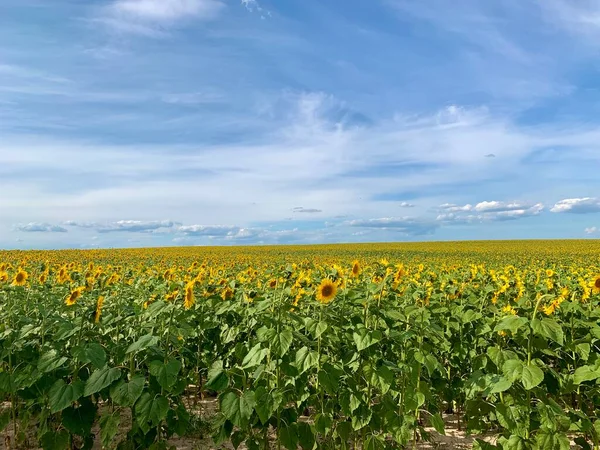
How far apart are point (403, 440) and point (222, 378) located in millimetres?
1648

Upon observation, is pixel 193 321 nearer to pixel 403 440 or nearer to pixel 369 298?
pixel 369 298

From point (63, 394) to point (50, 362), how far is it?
337mm

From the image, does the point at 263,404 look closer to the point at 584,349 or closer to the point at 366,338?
the point at 366,338

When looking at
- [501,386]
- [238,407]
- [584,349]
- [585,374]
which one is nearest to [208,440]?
[238,407]

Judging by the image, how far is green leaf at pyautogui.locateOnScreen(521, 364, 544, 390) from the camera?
4.00 meters

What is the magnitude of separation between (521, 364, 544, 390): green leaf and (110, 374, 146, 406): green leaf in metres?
3.08

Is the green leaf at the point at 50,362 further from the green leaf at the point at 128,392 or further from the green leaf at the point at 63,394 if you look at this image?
the green leaf at the point at 128,392

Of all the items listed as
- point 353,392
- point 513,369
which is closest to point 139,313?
point 353,392

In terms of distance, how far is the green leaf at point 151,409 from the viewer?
401 cm

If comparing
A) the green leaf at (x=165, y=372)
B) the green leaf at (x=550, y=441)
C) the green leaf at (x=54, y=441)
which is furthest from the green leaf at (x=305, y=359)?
the green leaf at (x=54, y=441)

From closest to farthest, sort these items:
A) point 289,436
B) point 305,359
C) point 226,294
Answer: point 305,359 < point 289,436 < point 226,294

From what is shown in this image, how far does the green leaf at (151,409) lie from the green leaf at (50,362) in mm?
738

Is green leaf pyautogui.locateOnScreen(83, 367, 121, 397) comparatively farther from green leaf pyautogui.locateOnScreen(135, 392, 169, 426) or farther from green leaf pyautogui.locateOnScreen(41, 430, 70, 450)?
green leaf pyautogui.locateOnScreen(41, 430, 70, 450)

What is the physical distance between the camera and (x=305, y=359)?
4.14 m
